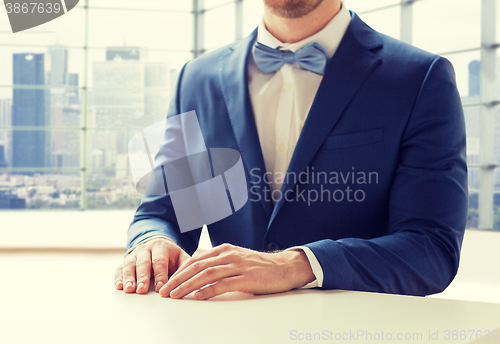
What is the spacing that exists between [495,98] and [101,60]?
5802 mm

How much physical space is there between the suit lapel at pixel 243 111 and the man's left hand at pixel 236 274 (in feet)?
1.60

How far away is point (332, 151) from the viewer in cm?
133

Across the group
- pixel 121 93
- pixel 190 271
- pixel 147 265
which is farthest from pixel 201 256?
pixel 121 93

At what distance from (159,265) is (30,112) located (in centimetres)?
712

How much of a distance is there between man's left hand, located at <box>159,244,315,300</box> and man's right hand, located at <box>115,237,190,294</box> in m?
0.08

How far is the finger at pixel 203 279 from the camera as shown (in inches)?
31.2

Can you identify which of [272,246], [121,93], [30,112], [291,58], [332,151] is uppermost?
[291,58]

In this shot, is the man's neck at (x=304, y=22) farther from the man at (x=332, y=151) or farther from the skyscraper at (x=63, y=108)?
the skyscraper at (x=63, y=108)

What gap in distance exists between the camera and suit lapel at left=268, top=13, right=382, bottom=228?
1309 millimetres

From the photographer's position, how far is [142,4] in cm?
742

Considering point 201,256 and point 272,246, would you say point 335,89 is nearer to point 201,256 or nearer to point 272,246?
point 272,246

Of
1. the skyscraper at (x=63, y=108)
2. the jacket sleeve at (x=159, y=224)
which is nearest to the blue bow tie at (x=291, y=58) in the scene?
the jacket sleeve at (x=159, y=224)

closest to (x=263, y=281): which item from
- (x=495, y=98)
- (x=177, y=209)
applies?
(x=177, y=209)

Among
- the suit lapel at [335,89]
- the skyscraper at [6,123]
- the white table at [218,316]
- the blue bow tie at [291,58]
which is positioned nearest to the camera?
the white table at [218,316]
